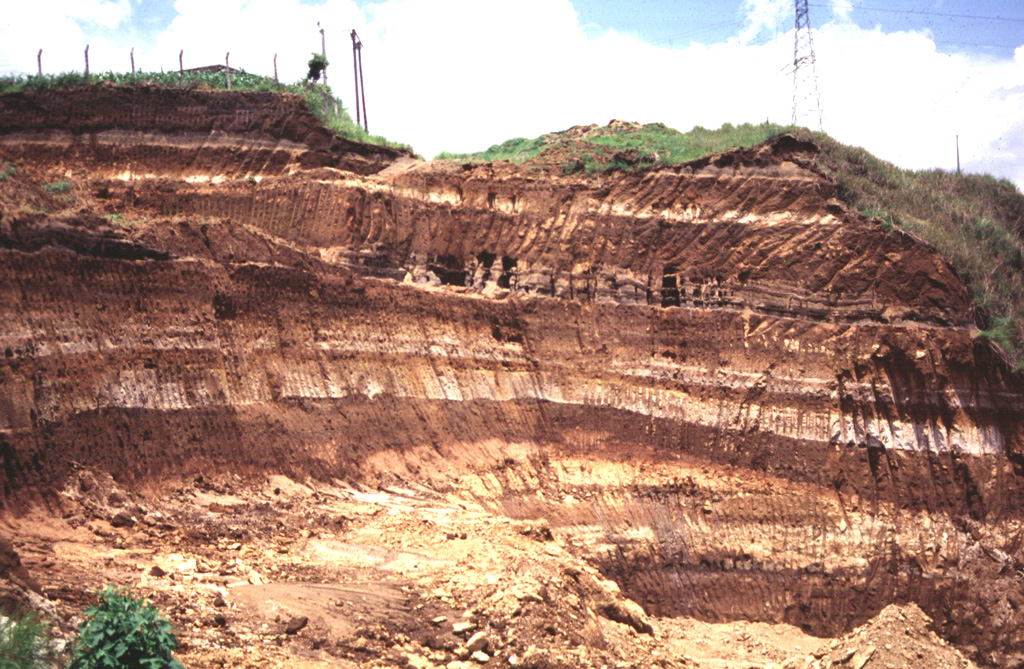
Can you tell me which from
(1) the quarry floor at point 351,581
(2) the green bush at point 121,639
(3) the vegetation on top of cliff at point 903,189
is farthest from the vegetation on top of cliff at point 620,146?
(2) the green bush at point 121,639

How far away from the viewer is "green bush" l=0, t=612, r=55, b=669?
Answer: 1005 cm

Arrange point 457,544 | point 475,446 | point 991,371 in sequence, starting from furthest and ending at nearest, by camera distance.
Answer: point 991,371
point 475,446
point 457,544

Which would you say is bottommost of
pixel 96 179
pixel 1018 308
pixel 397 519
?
pixel 397 519

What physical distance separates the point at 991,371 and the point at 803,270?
5.03 metres

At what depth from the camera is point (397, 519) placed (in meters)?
17.8

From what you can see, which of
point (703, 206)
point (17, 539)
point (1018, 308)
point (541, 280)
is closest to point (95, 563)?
point (17, 539)

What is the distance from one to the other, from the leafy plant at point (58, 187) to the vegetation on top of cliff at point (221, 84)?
3.20 meters

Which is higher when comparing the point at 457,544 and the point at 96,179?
the point at 96,179

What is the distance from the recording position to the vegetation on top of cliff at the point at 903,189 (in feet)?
77.8

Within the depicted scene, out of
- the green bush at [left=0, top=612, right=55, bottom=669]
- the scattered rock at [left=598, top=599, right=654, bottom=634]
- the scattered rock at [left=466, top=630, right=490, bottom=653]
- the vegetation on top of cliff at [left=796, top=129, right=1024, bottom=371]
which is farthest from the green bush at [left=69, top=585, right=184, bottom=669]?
the vegetation on top of cliff at [left=796, top=129, right=1024, bottom=371]

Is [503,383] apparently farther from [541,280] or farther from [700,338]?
[700,338]

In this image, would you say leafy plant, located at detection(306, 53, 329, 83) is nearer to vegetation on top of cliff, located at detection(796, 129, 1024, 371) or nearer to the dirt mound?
vegetation on top of cliff, located at detection(796, 129, 1024, 371)

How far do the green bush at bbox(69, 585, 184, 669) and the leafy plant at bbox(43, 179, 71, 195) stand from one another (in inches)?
495

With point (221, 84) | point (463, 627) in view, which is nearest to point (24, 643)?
point (463, 627)
